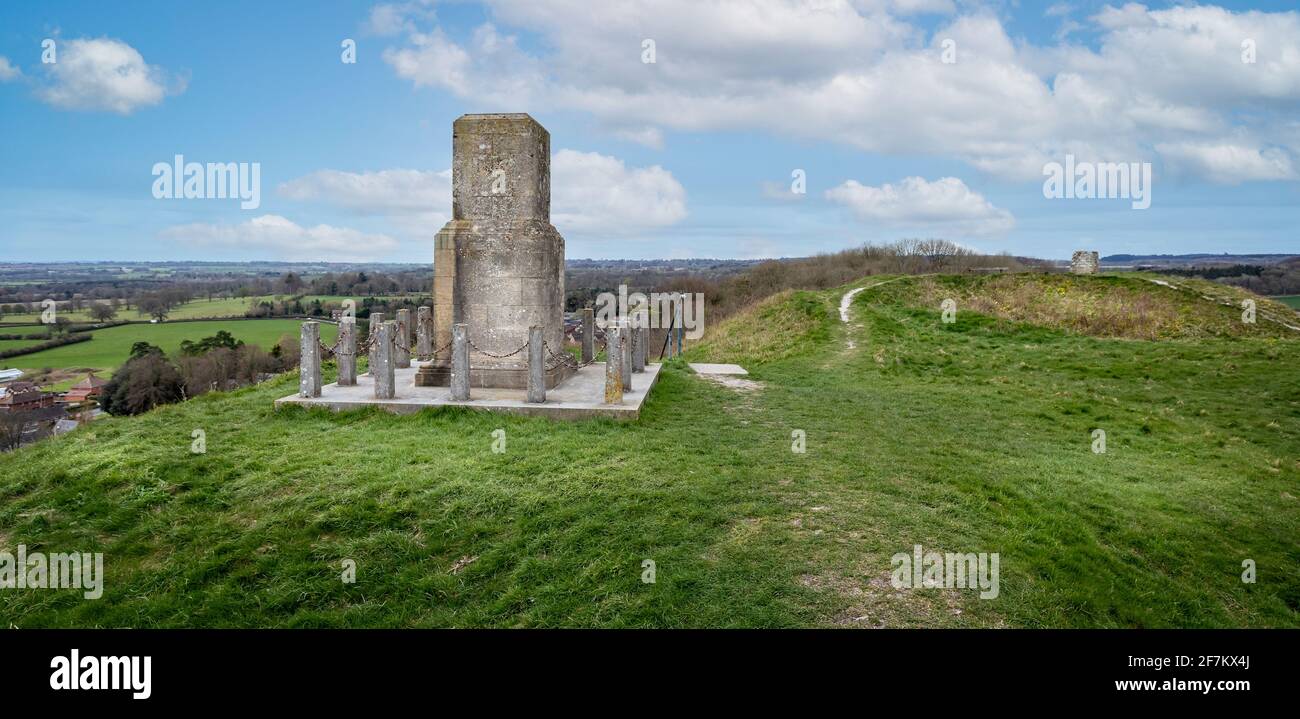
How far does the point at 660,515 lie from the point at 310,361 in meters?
6.78

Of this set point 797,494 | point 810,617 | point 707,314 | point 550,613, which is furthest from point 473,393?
point 707,314

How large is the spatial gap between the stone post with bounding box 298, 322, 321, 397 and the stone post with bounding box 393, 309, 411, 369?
2965 mm

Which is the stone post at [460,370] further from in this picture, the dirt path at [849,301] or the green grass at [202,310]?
the green grass at [202,310]

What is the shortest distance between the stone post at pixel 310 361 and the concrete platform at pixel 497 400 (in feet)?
0.47

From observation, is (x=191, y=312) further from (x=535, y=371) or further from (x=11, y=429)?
(x=535, y=371)

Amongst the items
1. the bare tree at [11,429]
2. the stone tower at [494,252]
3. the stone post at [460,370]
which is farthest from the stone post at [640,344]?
the bare tree at [11,429]

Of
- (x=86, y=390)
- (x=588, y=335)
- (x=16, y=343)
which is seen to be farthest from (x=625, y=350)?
(x=16, y=343)

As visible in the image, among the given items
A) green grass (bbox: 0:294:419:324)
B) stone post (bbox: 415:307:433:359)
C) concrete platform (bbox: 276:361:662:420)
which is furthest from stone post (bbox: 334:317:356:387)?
green grass (bbox: 0:294:419:324)

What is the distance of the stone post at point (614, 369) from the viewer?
1037cm

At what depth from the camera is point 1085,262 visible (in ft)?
99.8

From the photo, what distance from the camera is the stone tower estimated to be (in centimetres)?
1156

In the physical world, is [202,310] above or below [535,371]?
above

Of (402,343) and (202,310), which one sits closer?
(402,343)
